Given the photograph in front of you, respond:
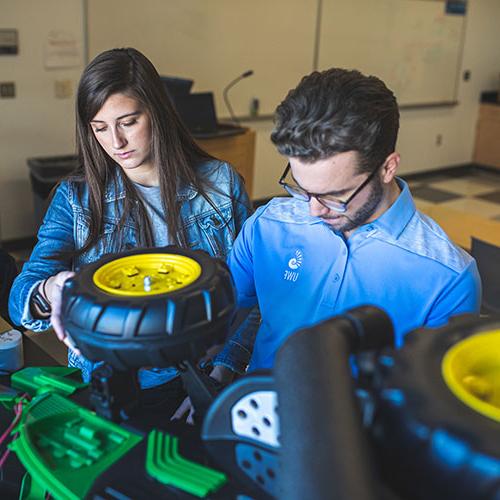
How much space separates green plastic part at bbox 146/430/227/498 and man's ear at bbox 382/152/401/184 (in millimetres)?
594

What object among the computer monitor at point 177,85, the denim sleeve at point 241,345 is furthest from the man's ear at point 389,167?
the computer monitor at point 177,85

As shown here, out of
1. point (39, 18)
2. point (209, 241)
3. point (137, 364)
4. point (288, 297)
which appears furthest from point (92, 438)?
point (39, 18)

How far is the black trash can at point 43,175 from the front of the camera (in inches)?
150

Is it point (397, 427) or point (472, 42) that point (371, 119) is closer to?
point (397, 427)

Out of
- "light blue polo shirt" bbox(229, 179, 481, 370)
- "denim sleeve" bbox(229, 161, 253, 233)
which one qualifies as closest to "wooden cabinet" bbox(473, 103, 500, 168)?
"denim sleeve" bbox(229, 161, 253, 233)

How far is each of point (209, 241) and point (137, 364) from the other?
2.62 feet

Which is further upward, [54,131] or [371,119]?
[371,119]

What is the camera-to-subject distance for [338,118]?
103 centimetres

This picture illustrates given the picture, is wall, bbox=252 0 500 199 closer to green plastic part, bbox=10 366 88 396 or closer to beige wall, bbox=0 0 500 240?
beige wall, bbox=0 0 500 240

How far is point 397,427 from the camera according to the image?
0.47 m

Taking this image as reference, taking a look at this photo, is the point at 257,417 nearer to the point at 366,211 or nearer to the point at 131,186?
the point at 366,211

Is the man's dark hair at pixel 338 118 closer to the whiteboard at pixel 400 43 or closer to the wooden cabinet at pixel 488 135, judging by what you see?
the whiteboard at pixel 400 43

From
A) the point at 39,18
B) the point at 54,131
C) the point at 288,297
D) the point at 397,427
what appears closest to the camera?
the point at 397,427

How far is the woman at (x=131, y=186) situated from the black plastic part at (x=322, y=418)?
850 millimetres
